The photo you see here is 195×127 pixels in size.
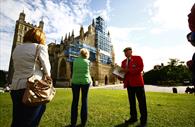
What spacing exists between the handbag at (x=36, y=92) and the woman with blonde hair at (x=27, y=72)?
0.10 meters

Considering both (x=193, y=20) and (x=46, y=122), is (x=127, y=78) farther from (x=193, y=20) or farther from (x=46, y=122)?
(x=193, y=20)

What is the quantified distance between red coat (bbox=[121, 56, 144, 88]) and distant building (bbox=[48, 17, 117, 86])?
4876cm

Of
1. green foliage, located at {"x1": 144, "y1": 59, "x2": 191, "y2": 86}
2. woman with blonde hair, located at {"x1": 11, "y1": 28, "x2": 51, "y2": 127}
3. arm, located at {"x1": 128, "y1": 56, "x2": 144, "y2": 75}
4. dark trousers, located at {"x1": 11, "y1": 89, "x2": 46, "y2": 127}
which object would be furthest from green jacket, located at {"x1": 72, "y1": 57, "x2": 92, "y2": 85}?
green foliage, located at {"x1": 144, "y1": 59, "x2": 191, "y2": 86}

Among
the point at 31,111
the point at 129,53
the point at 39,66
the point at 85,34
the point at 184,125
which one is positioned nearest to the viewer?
the point at 31,111

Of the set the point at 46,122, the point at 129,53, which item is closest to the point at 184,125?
the point at 129,53

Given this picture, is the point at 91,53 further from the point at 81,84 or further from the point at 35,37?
the point at 35,37

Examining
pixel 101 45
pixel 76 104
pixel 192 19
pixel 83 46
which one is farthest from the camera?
pixel 101 45

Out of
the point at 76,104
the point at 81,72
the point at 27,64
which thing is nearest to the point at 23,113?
the point at 27,64

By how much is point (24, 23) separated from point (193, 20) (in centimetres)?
7182

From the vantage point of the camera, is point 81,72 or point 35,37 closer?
point 35,37

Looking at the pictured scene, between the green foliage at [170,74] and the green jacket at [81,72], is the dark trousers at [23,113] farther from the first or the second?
the green foliage at [170,74]

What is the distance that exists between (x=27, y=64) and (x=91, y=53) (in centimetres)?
6054

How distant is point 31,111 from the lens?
2.62 meters

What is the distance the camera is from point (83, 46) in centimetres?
5856
